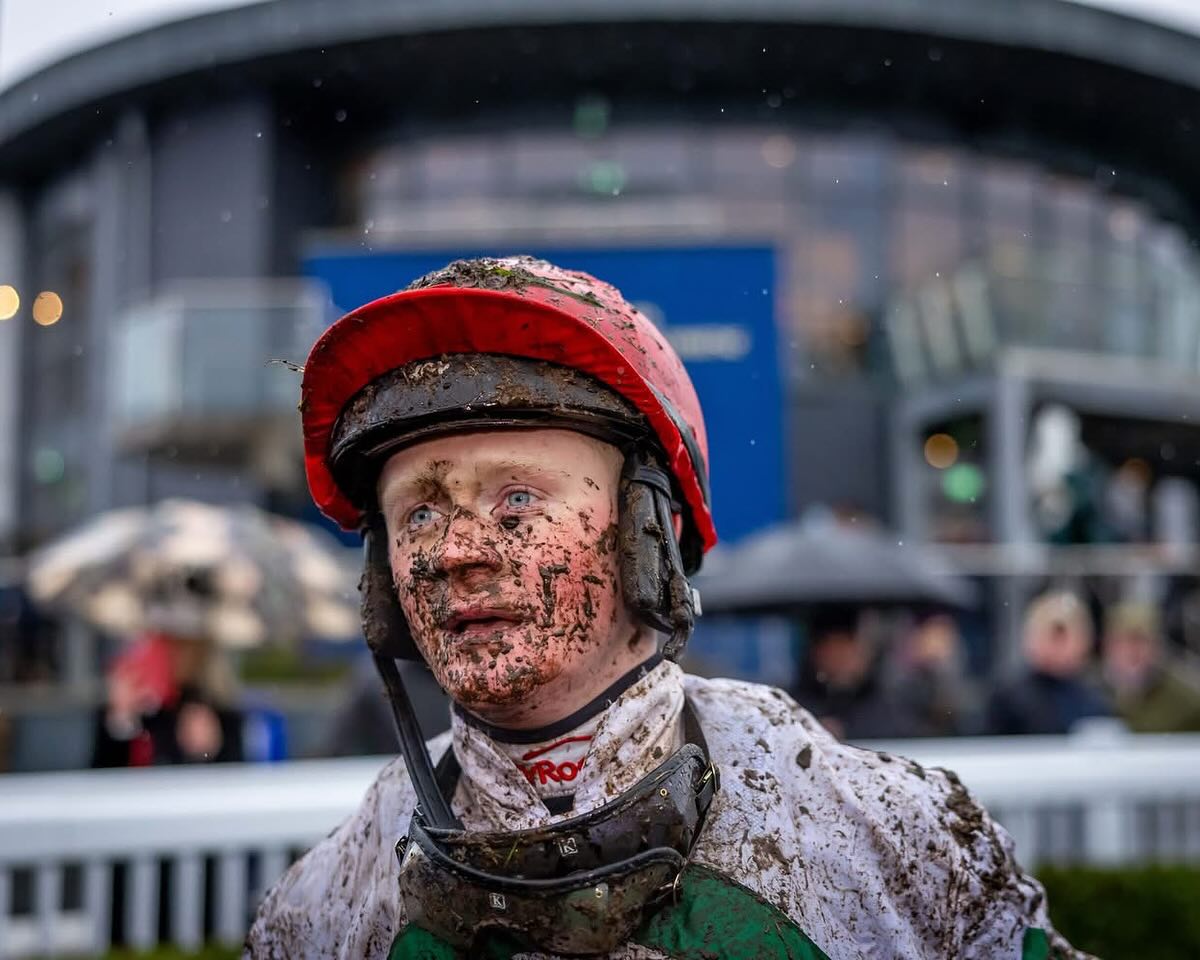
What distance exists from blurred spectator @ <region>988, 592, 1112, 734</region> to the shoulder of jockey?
436cm

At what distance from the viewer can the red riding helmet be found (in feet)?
5.62

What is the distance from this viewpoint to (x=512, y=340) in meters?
1.73

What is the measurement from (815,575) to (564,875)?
490 cm

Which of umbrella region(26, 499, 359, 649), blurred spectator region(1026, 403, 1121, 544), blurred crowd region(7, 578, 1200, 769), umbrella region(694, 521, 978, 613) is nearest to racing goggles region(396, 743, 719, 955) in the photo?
blurred crowd region(7, 578, 1200, 769)

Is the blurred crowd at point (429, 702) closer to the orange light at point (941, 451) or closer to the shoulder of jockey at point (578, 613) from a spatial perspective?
the shoulder of jockey at point (578, 613)

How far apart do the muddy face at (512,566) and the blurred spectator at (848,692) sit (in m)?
3.52

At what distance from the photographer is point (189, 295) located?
18.1 m

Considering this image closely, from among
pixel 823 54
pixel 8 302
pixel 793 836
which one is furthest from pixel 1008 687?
pixel 8 302

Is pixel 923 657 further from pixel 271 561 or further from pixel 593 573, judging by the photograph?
pixel 593 573

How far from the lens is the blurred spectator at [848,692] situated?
5.21 meters

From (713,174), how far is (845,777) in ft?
57.1

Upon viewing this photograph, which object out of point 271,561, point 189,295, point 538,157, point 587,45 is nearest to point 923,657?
point 271,561

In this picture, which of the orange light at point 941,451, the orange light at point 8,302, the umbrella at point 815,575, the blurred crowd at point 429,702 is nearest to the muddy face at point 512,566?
the blurred crowd at point 429,702

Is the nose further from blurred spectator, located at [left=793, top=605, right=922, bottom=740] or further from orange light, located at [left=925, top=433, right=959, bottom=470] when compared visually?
orange light, located at [left=925, top=433, right=959, bottom=470]
